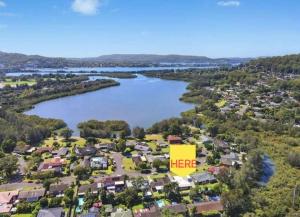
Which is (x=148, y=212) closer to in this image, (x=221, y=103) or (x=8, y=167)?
(x=8, y=167)

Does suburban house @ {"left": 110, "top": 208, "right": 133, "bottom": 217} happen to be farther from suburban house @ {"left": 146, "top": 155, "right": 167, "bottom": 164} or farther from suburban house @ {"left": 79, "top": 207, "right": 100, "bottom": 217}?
suburban house @ {"left": 146, "top": 155, "right": 167, "bottom": 164}

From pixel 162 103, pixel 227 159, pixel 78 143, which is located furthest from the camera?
pixel 162 103

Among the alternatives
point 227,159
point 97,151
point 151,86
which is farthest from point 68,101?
point 227,159

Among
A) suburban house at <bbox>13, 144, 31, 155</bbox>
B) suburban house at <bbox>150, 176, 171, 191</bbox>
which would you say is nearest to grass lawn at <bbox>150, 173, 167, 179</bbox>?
suburban house at <bbox>150, 176, 171, 191</bbox>

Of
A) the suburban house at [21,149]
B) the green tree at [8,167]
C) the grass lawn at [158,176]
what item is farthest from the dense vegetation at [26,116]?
the grass lawn at [158,176]

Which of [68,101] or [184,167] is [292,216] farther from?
[68,101]

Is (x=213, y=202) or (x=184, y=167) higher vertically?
(x=184, y=167)

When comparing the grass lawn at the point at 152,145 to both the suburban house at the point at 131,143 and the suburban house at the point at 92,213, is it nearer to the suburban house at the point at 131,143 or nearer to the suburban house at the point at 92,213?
the suburban house at the point at 131,143
